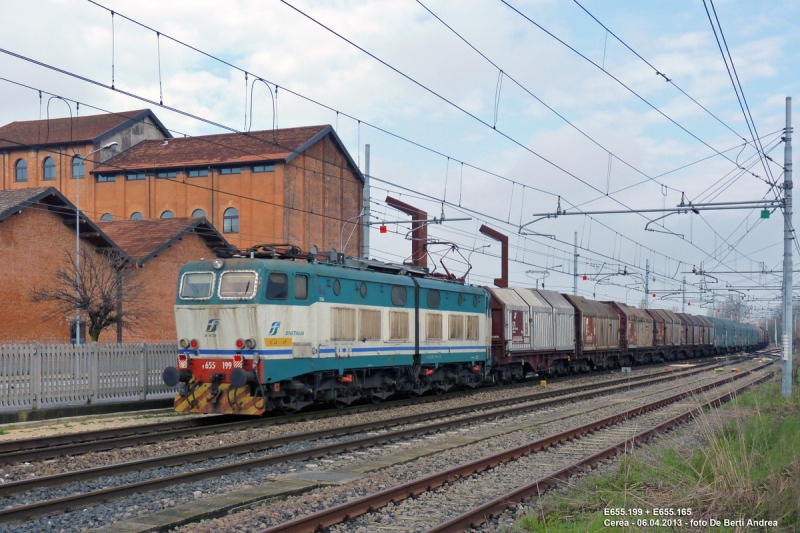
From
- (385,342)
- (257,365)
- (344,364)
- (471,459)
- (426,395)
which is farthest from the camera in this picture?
(426,395)

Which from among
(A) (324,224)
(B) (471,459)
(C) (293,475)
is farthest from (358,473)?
(A) (324,224)

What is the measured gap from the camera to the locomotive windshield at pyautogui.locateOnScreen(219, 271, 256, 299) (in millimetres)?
17656

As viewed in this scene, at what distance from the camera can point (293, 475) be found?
11625mm

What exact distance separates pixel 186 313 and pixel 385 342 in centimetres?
563

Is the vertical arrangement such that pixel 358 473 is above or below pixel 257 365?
below

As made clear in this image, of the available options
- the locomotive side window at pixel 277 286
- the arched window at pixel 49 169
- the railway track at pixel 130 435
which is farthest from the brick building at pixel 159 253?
the locomotive side window at pixel 277 286

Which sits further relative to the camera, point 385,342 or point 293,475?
point 385,342

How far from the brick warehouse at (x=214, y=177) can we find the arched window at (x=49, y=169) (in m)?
0.09

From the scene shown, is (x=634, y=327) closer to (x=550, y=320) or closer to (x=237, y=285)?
(x=550, y=320)

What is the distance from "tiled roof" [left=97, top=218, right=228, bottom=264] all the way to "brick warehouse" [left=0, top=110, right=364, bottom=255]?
8.13m

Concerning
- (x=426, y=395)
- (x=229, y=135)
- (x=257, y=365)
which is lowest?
(x=426, y=395)

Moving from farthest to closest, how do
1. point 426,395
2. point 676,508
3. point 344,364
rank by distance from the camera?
point 426,395
point 344,364
point 676,508

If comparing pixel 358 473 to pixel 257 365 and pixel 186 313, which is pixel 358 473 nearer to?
pixel 257 365

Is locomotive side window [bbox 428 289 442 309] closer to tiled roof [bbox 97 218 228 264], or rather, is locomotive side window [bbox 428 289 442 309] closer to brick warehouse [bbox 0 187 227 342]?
brick warehouse [bbox 0 187 227 342]
